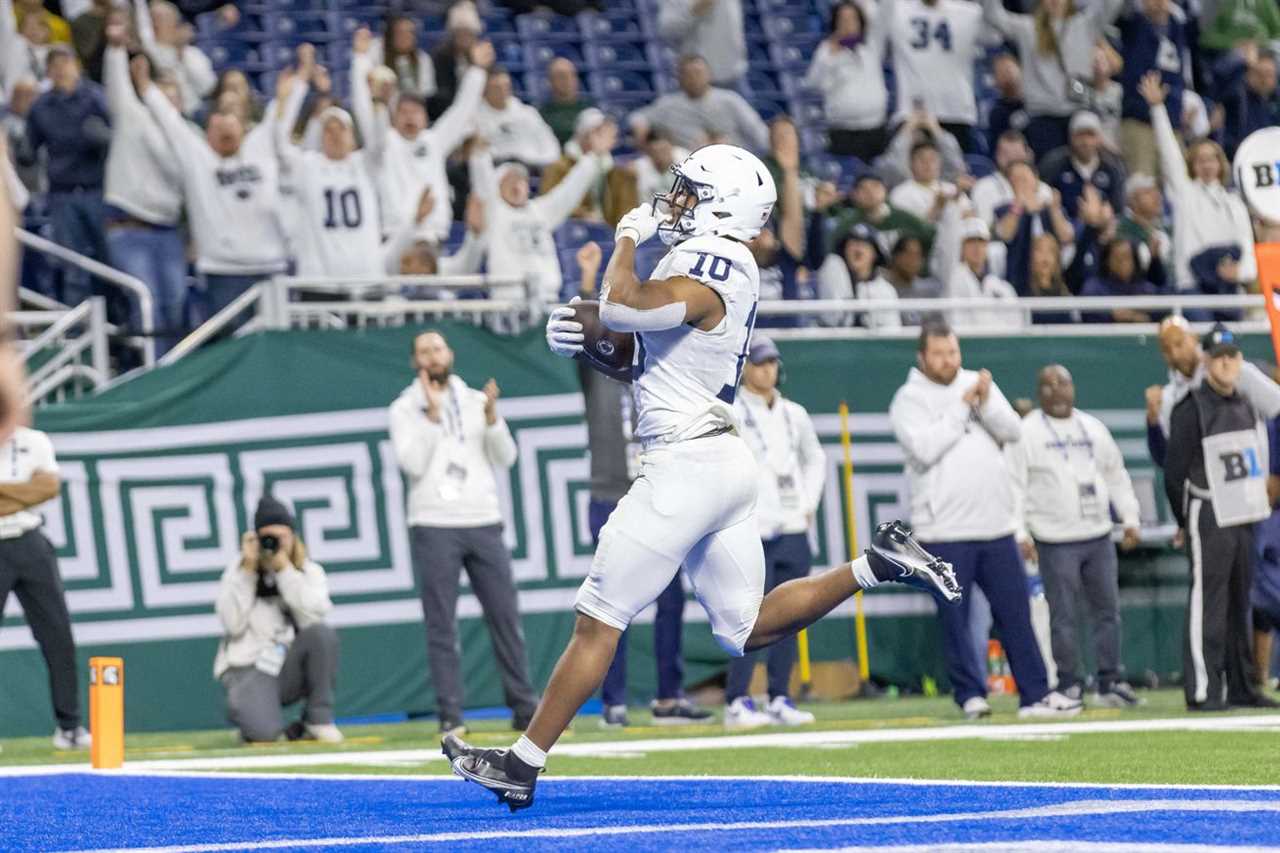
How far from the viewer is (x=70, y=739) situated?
11.8 meters

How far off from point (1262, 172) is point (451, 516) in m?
4.48

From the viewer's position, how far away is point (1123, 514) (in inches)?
Result: 537

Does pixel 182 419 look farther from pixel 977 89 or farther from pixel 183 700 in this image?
pixel 977 89

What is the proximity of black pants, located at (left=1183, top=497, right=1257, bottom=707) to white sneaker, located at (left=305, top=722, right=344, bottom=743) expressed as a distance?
14.6 ft

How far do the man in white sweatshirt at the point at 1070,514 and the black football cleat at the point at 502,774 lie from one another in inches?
250

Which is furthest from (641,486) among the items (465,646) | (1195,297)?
(1195,297)

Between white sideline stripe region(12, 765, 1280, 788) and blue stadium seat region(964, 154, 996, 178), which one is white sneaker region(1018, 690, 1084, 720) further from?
blue stadium seat region(964, 154, 996, 178)

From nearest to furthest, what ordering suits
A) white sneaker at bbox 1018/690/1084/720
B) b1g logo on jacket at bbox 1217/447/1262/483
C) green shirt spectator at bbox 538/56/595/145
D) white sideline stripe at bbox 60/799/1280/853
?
white sideline stripe at bbox 60/799/1280/853 < white sneaker at bbox 1018/690/1084/720 < b1g logo on jacket at bbox 1217/447/1262/483 < green shirt spectator at bbox 538/56/595/145

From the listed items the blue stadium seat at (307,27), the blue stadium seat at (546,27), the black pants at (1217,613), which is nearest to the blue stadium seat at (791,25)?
the blue stadium seat at (546,27)

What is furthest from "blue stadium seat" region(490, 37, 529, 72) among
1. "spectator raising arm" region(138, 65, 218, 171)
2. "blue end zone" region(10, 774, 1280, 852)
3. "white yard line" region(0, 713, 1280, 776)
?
"blue end zone" region(10, 774, 1280, 852)

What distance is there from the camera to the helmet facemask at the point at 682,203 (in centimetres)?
722

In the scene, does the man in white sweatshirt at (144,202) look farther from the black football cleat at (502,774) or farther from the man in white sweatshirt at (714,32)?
the black football cleat at (502,774)

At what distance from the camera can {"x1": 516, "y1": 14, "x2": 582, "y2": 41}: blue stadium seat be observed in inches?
763

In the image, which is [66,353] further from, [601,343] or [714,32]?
[714,32]
